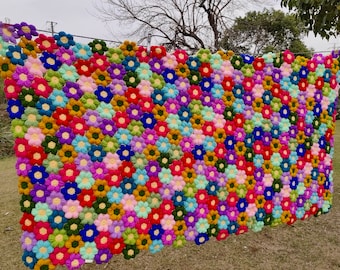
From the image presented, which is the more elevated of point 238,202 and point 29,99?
point 29,99

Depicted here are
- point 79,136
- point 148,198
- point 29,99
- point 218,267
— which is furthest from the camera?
point 218,267

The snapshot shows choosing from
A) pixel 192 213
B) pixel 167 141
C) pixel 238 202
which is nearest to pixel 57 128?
pixel 167 141

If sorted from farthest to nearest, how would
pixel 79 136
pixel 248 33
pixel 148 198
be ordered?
pixel 248 33 → pixel 148 198 → pixel 79 136

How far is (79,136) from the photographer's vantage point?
6.40 feet

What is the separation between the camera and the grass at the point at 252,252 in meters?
2.81

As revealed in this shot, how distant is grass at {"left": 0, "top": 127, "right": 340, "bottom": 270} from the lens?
111 inches

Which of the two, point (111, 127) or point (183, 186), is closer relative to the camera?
point (111, 127)

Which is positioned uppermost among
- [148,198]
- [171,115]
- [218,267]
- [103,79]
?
[103,79]

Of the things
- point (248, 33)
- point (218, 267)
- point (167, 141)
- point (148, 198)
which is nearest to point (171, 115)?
point (167, 141)

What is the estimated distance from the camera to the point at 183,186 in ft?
7.52

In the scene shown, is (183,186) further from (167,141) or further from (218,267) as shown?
(218,267)

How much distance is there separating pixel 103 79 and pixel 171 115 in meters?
0.50

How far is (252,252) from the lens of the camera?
3.02m

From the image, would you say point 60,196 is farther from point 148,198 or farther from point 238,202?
point 238,202
